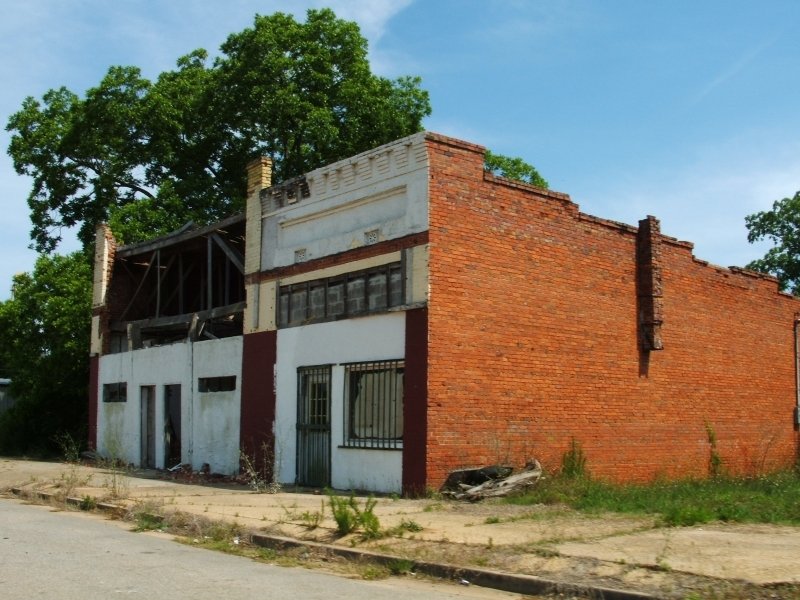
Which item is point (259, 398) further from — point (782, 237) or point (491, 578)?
point (782, 237)

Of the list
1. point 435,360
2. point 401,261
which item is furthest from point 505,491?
point 401,261

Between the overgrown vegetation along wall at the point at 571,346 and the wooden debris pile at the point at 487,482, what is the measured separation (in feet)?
1.06

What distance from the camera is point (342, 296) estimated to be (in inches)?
697

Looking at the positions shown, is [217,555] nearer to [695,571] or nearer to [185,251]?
[695,571]

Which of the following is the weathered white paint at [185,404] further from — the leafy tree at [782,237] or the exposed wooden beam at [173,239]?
the leafy tree at [782,237]

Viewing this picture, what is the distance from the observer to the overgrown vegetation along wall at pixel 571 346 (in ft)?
51.9

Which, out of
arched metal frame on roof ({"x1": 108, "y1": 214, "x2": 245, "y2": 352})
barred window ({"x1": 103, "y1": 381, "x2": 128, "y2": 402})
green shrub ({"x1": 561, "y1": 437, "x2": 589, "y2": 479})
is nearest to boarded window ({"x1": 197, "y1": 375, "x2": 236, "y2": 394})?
arched metal frame on roof ({"x1": 108, "y1": 214, "x2": 245, "y2": 352})

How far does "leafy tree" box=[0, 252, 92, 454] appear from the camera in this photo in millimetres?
28594

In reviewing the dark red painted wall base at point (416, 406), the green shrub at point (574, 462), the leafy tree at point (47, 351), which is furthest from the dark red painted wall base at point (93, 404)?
the green shrub at point (574, 462)

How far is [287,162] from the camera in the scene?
33.1 m

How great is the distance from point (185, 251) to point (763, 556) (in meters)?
18.7

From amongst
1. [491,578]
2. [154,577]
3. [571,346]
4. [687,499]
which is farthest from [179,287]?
[491,578]

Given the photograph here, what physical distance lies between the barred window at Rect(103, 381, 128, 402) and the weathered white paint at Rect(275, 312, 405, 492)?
8116 millimetres

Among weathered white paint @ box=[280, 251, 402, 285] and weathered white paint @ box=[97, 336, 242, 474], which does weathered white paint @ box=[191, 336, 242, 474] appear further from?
weathered white paint @ box=[280, 251, 402, 285]
